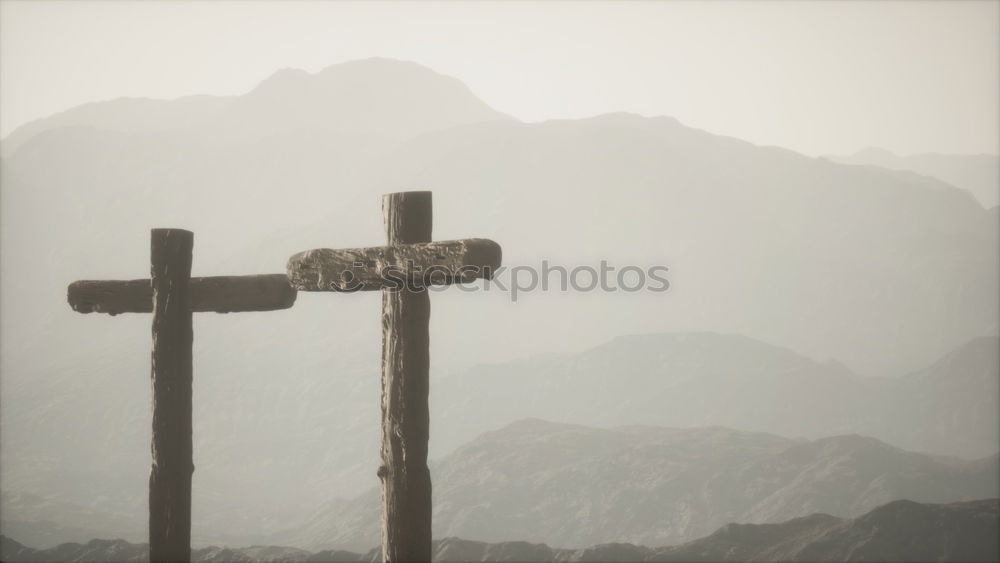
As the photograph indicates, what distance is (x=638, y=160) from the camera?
5138 inches

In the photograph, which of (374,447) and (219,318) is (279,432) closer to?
(374,447)

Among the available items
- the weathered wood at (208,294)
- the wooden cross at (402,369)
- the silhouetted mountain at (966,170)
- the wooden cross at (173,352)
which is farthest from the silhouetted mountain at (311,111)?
the wooden cross at (402,369)

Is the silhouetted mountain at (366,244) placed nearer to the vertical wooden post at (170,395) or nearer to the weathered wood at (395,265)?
the vertical wooden post at (170,395)

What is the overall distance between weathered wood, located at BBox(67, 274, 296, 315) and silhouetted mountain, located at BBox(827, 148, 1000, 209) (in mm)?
164729

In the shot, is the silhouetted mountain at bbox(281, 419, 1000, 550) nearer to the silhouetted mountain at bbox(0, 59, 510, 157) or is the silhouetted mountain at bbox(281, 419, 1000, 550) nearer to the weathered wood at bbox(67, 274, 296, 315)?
the weathered wood at bbox(67, 274, 296, 315)

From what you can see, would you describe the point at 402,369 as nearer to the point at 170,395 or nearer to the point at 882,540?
the point at 170,395

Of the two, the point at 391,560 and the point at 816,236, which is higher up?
the point at 816,236

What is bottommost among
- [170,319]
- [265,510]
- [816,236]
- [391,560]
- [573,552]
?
[265,510]

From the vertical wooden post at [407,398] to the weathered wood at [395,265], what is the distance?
0.77ft

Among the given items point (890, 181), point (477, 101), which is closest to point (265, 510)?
point (890, 181)

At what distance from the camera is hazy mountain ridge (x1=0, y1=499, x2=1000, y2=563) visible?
715 inches

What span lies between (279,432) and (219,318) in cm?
2755

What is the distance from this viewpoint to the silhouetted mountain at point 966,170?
16188 centimetres

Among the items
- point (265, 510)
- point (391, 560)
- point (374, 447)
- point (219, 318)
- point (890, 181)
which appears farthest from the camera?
point (890, 181)
